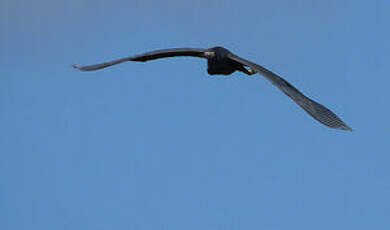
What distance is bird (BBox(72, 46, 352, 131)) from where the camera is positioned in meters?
21.4

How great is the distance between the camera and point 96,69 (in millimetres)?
32594

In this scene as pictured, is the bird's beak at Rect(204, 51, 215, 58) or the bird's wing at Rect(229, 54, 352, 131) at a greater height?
the bird's beak at Rect(204, 51, 215, 58)

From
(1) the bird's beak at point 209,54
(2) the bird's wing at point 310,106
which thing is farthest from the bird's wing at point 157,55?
(2) the bird's wing at point 310,106

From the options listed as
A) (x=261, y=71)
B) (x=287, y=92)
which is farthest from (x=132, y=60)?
(x=287, y=92)

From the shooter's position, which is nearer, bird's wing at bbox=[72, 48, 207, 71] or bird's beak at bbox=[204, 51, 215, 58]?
bird's beak at bbox=[204, 51, 215, 58]

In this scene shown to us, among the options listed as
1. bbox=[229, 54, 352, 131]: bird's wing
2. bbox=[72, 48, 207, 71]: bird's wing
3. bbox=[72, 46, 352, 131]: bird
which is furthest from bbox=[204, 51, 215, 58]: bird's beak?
bbox=[229, 54, 352, 131]: bird's wing

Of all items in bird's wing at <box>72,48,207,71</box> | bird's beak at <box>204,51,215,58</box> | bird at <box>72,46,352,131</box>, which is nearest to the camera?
bird at <box>72,46,352,131</box>

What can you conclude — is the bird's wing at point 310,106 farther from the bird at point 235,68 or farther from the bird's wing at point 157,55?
the bird's wing at point 157,55

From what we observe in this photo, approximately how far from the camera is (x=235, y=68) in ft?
98.0

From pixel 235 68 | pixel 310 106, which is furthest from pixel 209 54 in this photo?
pixel 310 106

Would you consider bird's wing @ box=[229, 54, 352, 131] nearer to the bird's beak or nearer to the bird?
the bird

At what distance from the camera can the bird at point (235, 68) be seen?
21438 mm

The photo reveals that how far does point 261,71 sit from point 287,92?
2.75m

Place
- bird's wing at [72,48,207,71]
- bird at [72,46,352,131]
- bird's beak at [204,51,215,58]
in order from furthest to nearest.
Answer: bird's wing at [72,48,207,71]
bird's beak at [204,51,215,58]
bird at [72,46,352,131]
